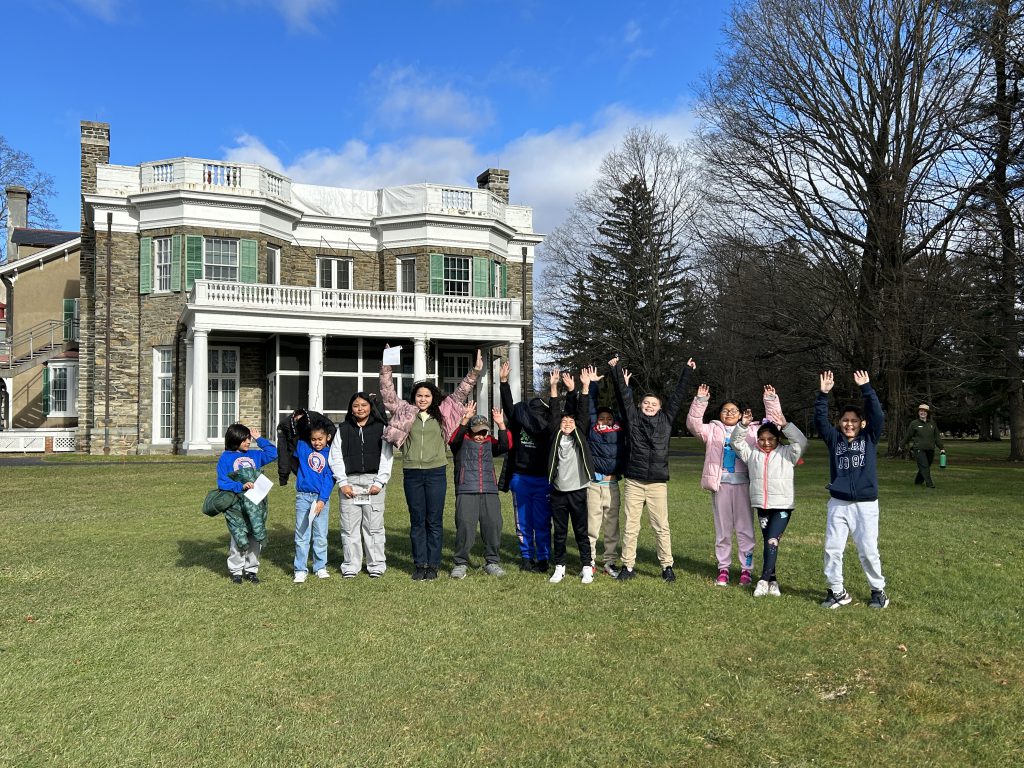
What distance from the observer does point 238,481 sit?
25.2ft

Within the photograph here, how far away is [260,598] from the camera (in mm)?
7000

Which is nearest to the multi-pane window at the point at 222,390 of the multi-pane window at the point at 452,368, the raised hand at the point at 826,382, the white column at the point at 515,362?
the multi-pane window at the point at 452,368

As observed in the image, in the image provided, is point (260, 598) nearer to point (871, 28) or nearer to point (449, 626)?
point (449, 626)

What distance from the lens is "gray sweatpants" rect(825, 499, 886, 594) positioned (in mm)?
6551

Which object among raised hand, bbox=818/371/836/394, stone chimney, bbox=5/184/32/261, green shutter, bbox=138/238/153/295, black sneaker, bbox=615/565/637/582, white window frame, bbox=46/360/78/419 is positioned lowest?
black sneaker, bbox=615/565/637/582

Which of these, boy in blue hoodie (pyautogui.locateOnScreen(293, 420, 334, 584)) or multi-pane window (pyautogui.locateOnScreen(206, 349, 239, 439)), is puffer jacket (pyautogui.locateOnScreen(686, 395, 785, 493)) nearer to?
boy in blue hoodie (pyautogui.locateOnScreen(293, 420, 334, 584))

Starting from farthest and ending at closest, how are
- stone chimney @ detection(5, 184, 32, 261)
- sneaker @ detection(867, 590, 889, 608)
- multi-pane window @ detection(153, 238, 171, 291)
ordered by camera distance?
stone chimney @ detection(5, 184, 32, 261), multi-pane window @ detection(153, 238, 171, 291), sneaker @ detection(867, 590, 889, 608)

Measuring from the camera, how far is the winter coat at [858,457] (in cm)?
659

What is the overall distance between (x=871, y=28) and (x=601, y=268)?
718 inches

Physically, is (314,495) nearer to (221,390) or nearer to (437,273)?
(221,390)

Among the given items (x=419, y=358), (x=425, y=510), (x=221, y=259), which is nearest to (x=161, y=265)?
(x=221, y=259)

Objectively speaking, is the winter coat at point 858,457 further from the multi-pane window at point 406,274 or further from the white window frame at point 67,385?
the white window frame at point 67,385

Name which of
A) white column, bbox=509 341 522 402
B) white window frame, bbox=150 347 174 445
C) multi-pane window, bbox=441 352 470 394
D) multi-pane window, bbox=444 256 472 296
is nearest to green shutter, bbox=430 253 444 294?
multi-pane window, bbox=444 256 472 296

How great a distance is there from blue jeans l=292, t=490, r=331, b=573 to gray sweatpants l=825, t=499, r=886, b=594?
4.58 metres
